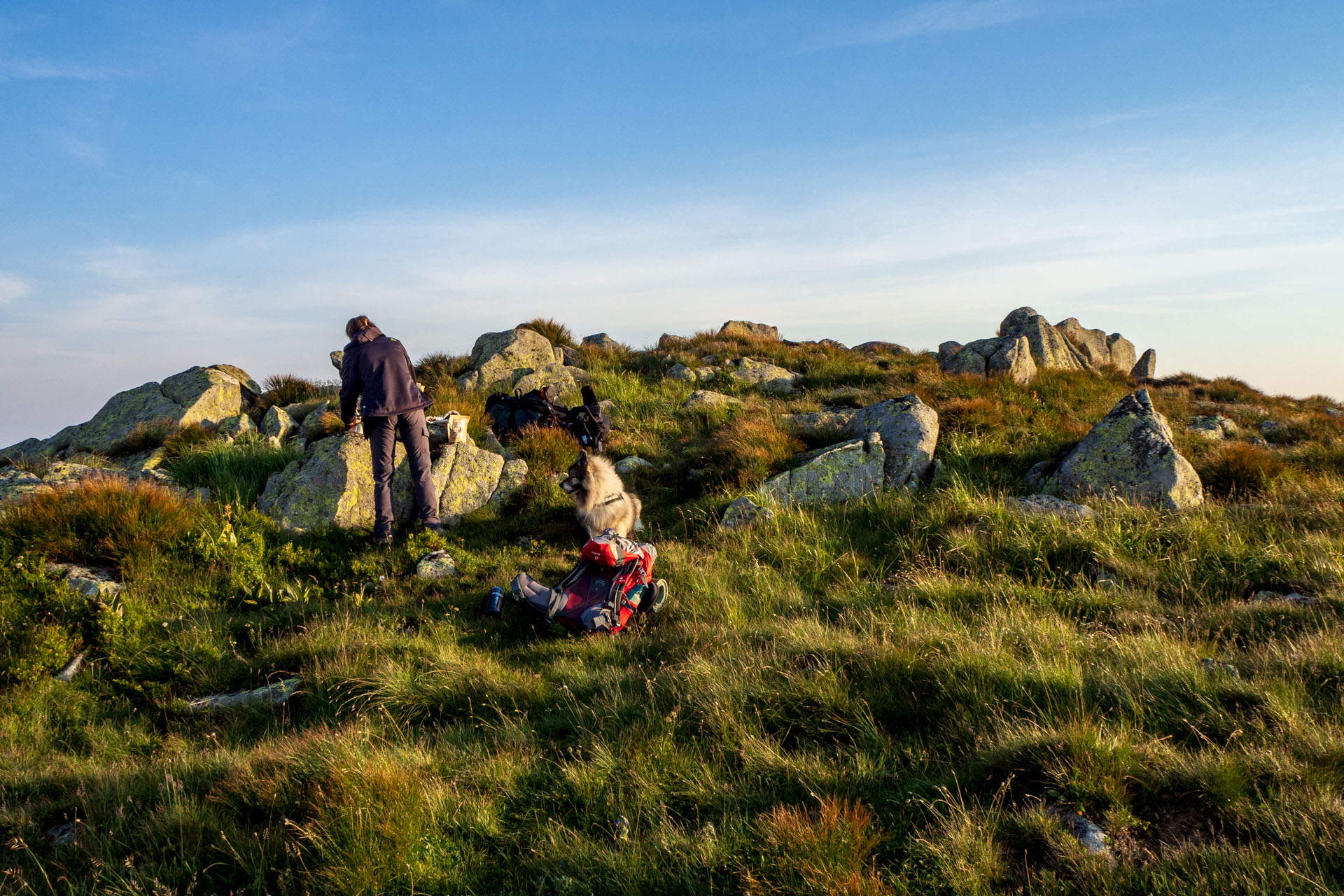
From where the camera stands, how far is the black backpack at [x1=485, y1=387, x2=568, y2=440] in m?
12.6

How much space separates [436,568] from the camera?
320 inches

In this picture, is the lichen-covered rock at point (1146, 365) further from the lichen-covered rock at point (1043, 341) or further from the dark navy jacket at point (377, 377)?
the dark navy jacket at point (377, 377)

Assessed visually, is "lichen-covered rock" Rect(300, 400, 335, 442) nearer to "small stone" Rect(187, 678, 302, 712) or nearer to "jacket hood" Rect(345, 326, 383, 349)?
"jacket hood" Rect(345, 326, 383, 349)

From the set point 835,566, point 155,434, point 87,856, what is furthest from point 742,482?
point 155,434

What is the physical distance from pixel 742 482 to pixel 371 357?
18.1 ft

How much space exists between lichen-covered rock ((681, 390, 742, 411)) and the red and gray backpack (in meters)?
8.07

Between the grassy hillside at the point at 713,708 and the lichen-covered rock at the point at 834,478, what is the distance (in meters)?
0.49

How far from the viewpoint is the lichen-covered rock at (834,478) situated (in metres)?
9.75

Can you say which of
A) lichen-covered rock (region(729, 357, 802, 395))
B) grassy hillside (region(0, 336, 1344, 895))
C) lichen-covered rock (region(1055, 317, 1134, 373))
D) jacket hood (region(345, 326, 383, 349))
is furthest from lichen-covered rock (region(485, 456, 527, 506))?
lichen-covered rock (region(1055, 317, 1134, 373))

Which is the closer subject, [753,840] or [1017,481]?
[753,840]

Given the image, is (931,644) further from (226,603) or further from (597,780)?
(226,603)

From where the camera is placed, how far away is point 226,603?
7.57m

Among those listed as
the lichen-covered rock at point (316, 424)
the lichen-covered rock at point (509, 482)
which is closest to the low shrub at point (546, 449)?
the lichen-covered rock at point (509, 482)

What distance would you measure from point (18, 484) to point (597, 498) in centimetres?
860
